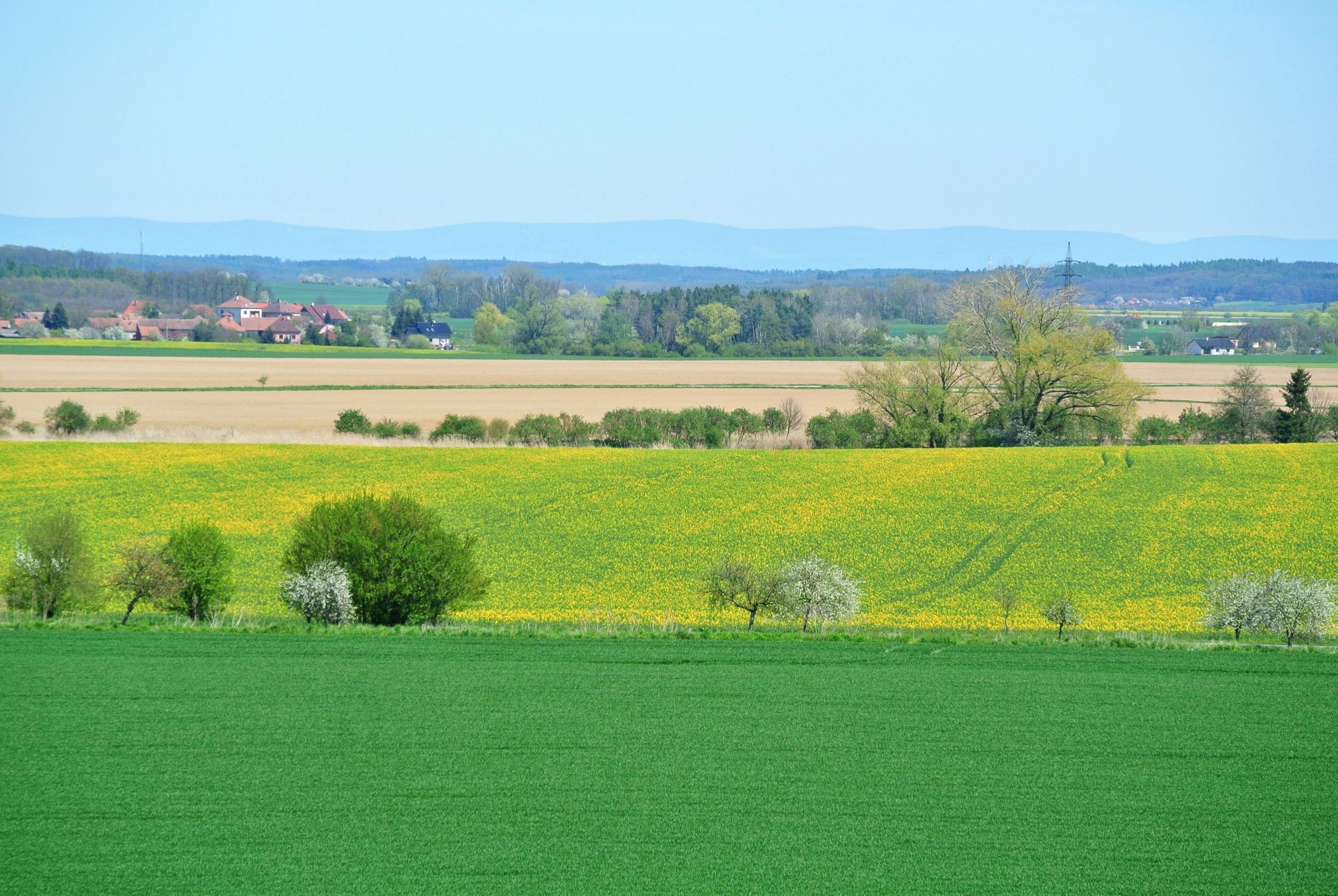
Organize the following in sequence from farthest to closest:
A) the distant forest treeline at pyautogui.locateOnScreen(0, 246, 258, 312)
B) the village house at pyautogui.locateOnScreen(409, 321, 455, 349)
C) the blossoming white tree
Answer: the distant forest treeline at pyautogui.locateOnScreen(0, 246, 258, 312) < the village house at pyautogui.locateOnScreen(409, 321, 455, 349) < the blossoming white tree

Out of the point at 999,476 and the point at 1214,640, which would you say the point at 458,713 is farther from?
the point at 999,476

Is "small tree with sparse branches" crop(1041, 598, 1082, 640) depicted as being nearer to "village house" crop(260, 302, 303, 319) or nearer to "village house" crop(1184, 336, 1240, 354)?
"village house" crop(1184, 336, 1240, 354)

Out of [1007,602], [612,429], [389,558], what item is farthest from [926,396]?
[389,558]

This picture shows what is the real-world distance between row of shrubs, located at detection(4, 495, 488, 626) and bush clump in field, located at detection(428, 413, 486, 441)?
88.6ft

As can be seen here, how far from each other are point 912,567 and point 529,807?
2092 centimetres

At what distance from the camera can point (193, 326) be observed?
138 meters

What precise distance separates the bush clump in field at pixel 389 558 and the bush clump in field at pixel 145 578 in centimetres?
226

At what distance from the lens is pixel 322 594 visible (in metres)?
23.2

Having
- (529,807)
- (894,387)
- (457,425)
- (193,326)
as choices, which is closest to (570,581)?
(529,807)

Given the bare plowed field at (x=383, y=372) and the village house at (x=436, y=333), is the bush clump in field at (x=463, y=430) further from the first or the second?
the village house at (x=436, y=333)

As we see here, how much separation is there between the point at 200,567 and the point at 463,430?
29.1 meters

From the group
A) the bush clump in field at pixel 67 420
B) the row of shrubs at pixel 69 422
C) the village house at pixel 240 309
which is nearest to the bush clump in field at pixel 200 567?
the row of shrubs at pixel 69 422

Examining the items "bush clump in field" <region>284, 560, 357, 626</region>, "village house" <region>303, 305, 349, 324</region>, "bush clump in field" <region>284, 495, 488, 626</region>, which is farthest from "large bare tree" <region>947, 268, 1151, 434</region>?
"village house" <region>303, 305, 349, 324</region>

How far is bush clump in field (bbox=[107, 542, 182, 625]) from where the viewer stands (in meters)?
22.8
